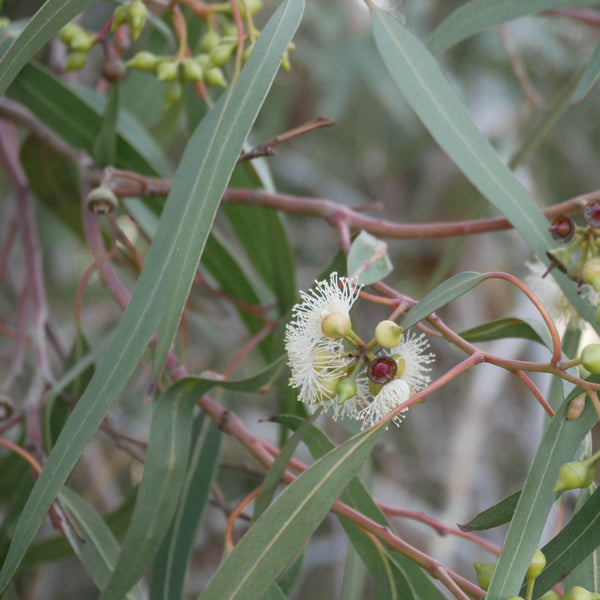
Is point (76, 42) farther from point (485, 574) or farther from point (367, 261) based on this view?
point (485, 574)

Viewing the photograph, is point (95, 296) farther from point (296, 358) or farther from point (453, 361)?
point (296, 358)

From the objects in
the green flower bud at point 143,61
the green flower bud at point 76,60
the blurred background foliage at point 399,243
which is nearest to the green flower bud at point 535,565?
the green flower bud at point 143,61

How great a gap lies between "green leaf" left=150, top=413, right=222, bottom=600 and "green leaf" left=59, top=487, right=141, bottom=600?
0.24 ft

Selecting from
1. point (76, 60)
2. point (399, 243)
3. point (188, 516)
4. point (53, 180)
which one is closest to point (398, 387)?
point (188, 516)

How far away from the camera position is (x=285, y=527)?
1.92 feet

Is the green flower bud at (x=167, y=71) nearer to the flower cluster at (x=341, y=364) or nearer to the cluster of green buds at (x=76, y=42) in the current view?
the cluster of green buds at (x=76, y=42)

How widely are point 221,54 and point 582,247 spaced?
1.46 ft

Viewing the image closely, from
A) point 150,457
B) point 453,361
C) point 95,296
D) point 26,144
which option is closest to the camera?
point 150,457

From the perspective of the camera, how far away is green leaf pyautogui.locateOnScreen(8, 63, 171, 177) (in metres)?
1.16

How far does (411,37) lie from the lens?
2.80ft

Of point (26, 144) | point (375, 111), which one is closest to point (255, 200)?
point (26, 144)

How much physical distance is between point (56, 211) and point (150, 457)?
2.70 feet

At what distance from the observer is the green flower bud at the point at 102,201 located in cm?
90

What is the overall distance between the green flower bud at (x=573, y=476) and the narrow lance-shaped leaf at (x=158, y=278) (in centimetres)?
33
